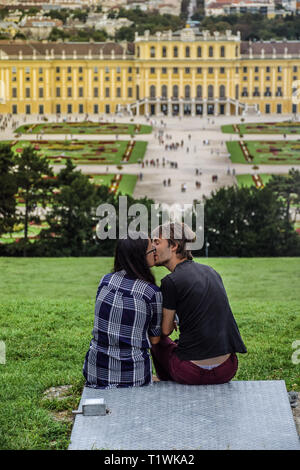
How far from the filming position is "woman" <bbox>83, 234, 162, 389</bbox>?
15.1 ft

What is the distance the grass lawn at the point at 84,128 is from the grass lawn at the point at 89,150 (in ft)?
13.1

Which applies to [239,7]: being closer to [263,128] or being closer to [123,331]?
[263,128]

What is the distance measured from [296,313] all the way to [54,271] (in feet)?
21.0

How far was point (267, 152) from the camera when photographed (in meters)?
39.7

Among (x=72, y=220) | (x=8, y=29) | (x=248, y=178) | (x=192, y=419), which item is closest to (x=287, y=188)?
(x=72, y=220)

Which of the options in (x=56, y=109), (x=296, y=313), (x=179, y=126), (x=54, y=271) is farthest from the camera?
(x=56, y=109)

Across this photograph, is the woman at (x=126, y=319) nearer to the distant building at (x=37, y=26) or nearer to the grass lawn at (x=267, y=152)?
the grass lawn at (x=267, y=152)

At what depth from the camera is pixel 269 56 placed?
5928cm

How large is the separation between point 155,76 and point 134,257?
185 feet

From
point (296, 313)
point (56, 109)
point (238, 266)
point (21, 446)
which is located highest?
point (21, 446)

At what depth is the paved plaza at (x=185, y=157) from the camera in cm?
3070

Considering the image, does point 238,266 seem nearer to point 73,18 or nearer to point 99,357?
point 99,357

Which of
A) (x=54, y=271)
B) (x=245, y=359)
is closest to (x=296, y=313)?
(x=245, y=359)

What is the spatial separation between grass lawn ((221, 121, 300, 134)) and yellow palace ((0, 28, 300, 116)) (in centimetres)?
684
